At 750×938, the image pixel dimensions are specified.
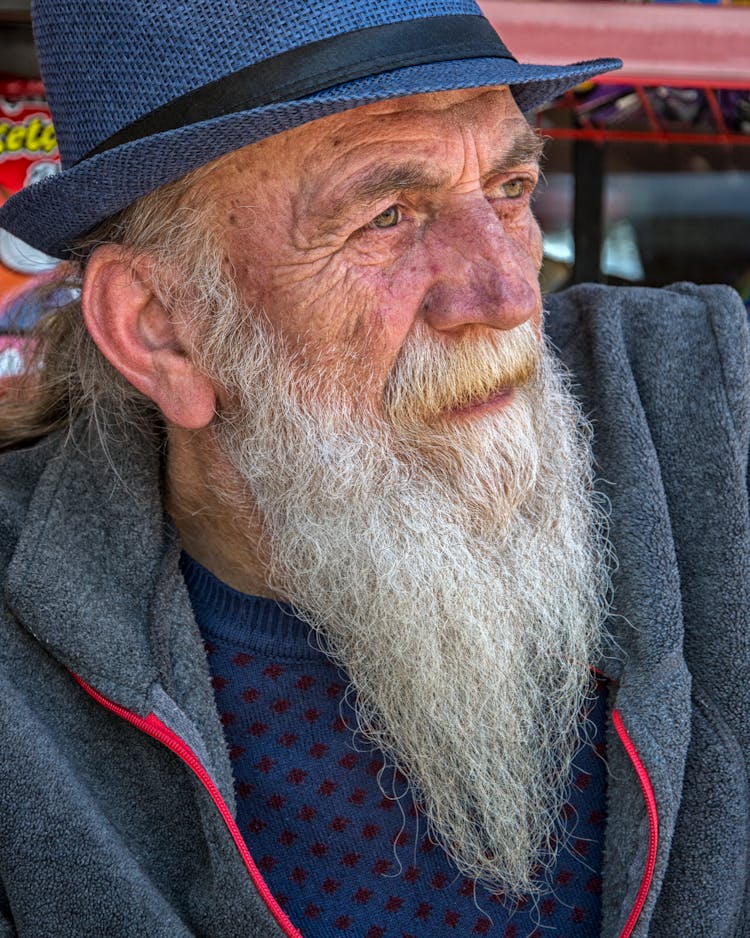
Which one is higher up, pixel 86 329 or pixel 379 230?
pixel 379 230

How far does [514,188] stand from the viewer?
6.30 ft

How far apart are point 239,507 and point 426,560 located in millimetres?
378

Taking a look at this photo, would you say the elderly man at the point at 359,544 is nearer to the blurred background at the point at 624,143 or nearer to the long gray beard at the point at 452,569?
the long gray beard at the point at 452,569

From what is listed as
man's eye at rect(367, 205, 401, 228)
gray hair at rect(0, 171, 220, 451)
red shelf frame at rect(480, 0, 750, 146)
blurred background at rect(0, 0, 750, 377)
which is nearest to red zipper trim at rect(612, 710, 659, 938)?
man's eye at rect(367, 205, 401, 228)

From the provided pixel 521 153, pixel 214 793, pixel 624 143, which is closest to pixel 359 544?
pixel 214 793

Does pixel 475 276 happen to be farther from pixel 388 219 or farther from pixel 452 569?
pixel 452 569

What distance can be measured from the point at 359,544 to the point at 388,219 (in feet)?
1.70

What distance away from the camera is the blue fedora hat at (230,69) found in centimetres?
162

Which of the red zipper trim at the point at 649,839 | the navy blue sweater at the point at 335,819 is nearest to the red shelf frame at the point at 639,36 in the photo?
the navy blue sweater at the point at 335,819

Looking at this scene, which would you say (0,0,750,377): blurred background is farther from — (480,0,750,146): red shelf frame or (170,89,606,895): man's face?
(170,89,606,895): man's face

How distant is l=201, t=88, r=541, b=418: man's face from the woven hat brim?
0.08m

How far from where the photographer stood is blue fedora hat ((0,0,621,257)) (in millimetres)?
1620

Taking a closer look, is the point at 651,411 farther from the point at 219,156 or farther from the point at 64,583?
the point at 64,583

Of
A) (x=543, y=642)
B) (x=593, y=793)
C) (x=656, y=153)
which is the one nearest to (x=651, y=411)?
(x=543, y=642)
